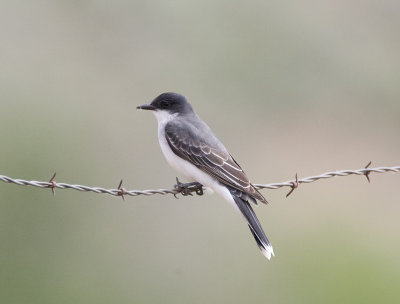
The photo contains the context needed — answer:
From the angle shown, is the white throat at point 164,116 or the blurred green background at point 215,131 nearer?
the white throat at point 164,116

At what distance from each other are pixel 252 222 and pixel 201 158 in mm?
799

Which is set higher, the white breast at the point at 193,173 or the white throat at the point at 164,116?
the white throat at the point at 164,116

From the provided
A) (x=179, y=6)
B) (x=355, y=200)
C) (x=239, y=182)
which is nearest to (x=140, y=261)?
(x=355, y=200)

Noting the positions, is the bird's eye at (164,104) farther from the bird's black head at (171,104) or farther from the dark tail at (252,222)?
the dark tail at (252,222)

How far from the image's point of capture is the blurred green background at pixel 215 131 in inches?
491

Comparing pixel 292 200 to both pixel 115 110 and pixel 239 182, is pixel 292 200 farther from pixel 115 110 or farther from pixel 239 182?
pixel 239 182

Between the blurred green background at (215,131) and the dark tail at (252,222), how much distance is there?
3924 mm

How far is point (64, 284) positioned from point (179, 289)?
137 cm

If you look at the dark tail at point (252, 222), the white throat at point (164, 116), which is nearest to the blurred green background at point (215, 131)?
the white throat at point (164, 116)

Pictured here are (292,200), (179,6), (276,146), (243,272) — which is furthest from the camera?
(179,6)

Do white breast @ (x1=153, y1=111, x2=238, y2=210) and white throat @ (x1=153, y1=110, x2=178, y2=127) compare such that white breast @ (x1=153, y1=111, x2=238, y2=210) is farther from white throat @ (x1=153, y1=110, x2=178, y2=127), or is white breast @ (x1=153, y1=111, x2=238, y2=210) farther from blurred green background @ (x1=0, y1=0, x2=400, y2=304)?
blurred green background @ (x1=0, y1=0, x2=400, y2=304)

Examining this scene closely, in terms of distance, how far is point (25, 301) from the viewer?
11.7 m

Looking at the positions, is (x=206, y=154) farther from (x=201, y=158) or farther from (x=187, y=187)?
(x=187, y=187)

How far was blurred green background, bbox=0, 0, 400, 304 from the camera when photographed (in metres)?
12.5
